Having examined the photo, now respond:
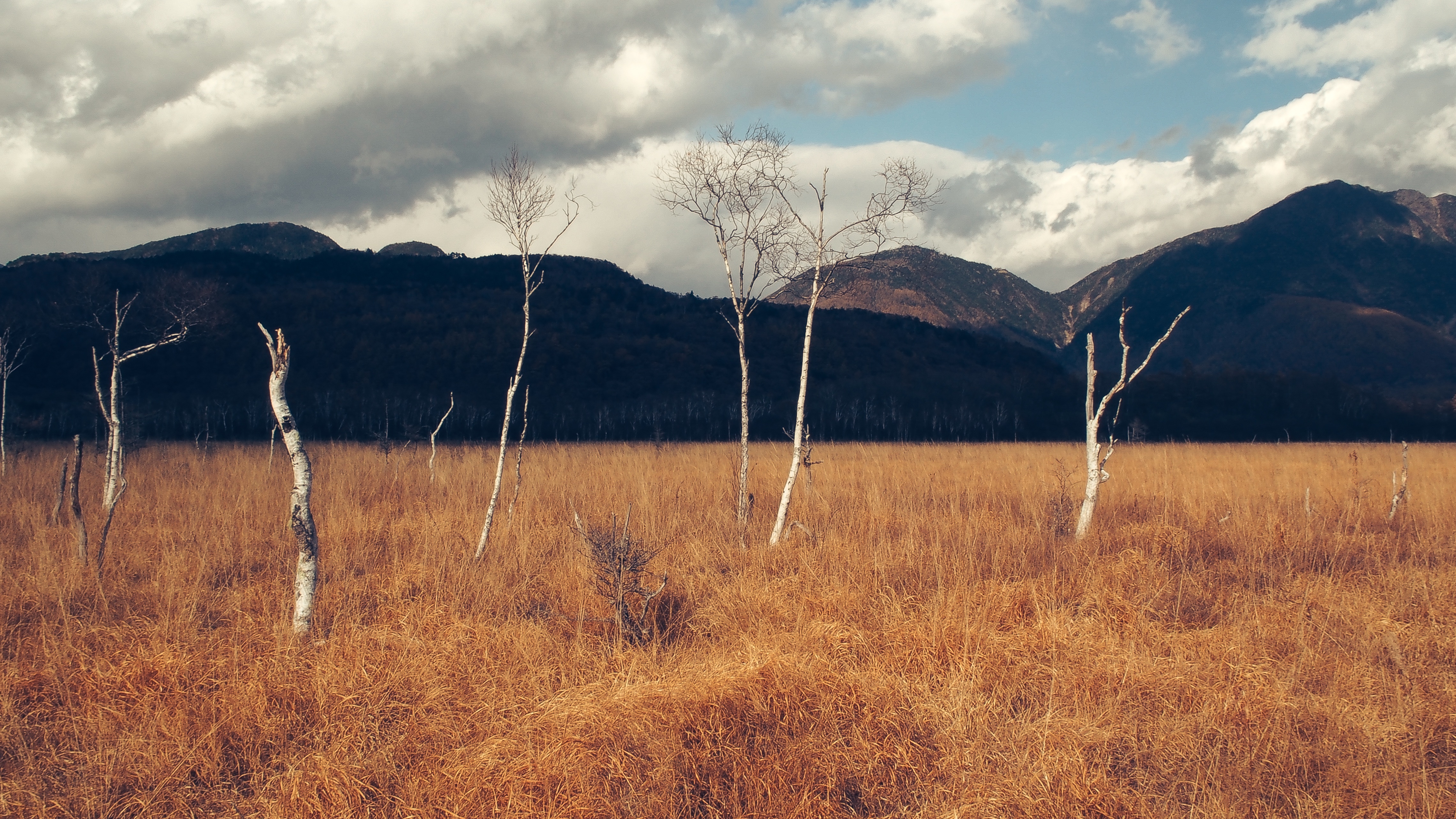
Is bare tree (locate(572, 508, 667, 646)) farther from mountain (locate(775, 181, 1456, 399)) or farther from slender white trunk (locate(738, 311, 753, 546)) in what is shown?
mountain (locate(775, 181, 1456, 399))

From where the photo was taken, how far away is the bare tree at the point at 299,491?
152 inches

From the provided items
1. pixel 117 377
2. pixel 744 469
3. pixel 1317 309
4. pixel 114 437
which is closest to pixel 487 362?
pixel 117 377

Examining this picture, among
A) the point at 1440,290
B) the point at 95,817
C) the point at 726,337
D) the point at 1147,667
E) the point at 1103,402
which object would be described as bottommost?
the point at 95,817

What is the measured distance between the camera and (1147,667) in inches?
161

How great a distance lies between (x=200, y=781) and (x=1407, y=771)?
5.82 metres

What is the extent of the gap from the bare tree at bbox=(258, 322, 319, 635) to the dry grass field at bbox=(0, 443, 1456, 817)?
0.26 metres

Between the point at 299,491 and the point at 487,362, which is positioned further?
the point at 487,362

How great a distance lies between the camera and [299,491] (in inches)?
160

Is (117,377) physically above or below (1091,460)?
above

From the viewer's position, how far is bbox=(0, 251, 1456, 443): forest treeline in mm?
52250

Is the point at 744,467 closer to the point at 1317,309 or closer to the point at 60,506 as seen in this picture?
the point at 60,506

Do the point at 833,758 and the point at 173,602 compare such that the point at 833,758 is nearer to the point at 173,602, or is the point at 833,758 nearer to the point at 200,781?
the point at 200,781

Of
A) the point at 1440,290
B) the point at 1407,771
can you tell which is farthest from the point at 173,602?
the point at 1440,290

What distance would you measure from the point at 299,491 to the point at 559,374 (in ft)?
231
